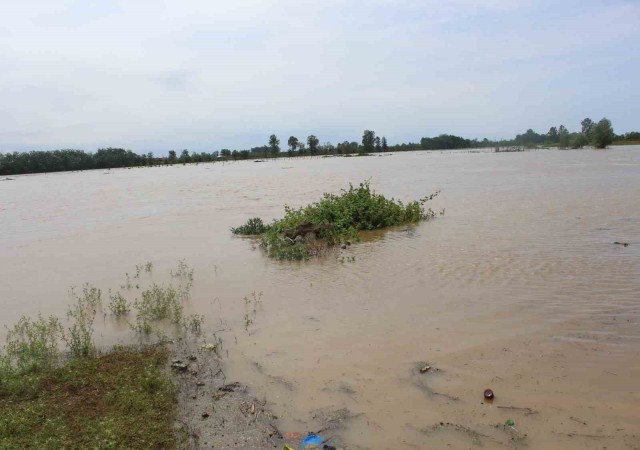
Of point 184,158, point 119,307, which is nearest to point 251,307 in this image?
point 119,307

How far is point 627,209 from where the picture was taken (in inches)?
537

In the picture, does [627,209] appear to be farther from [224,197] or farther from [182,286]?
[224,197]

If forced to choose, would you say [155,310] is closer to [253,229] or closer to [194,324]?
[194,324]

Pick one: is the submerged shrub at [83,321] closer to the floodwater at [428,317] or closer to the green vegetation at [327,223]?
the floodwater at [428,317]

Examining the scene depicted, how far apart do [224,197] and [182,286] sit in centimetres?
1719

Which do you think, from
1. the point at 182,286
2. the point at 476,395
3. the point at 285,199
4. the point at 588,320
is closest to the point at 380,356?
the point at 476,395

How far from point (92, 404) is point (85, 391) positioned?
0.31m

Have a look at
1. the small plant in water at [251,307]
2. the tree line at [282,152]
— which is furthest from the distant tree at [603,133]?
the small plant in water at [251,307]

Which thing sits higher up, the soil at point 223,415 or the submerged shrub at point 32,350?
the submerged shrub at point 32,350

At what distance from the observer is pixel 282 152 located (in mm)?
113000

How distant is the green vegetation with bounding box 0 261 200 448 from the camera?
373 centimetres

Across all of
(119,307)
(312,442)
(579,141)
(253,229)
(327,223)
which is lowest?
(312,442)

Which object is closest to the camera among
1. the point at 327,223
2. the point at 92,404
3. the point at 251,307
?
the point at 92,404

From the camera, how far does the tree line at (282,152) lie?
7381 cm
